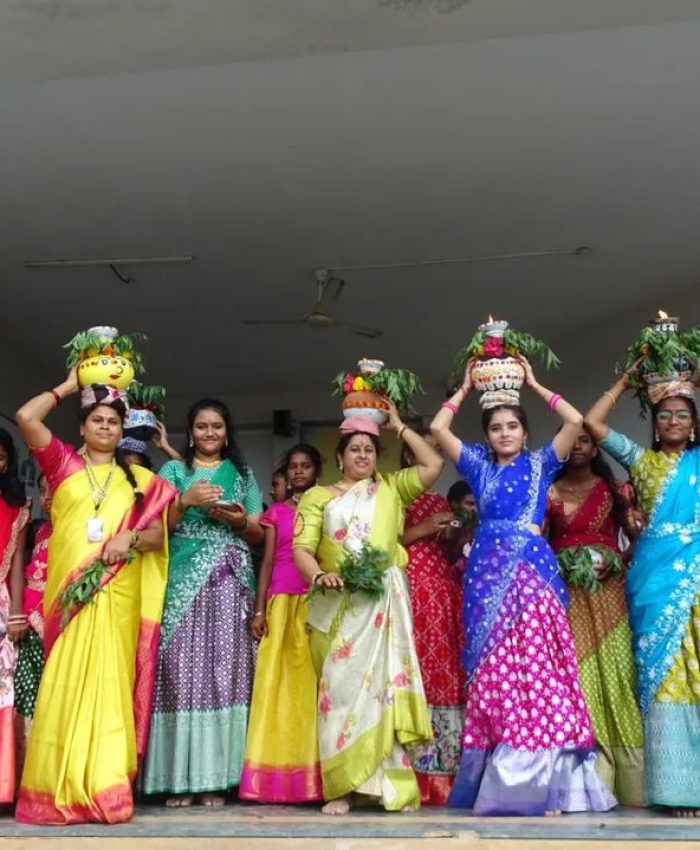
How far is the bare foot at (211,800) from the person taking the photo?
4660 mm

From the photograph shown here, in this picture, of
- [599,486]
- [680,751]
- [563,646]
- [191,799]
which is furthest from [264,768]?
[599,486]

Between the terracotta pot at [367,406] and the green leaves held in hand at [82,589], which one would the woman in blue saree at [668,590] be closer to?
the terracotta pot at [367,406]

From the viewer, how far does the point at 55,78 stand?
17.7 feet

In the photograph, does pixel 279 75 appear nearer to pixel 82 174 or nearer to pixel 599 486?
pixel 82 174

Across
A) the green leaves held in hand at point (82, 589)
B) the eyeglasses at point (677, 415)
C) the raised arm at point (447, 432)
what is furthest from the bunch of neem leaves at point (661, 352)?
the green leaves held in hand at point (82, 589)

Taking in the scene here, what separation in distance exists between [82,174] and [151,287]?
5.83 feet

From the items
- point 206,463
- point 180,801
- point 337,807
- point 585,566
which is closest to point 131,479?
point 206,463

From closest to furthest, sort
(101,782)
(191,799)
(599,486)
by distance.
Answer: (101,782), (191,799), (599,486)

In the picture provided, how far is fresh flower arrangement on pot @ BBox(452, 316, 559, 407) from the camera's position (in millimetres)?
4824

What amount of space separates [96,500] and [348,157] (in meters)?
2.86

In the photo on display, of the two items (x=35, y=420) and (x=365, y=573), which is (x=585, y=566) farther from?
(x=35, y=420)

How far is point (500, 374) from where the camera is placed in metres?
4.82

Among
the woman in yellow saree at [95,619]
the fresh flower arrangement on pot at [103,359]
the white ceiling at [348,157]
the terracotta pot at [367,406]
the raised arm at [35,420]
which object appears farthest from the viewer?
the white ceiling at [348,157]

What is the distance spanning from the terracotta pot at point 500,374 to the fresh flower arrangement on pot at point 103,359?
69.5 inches
